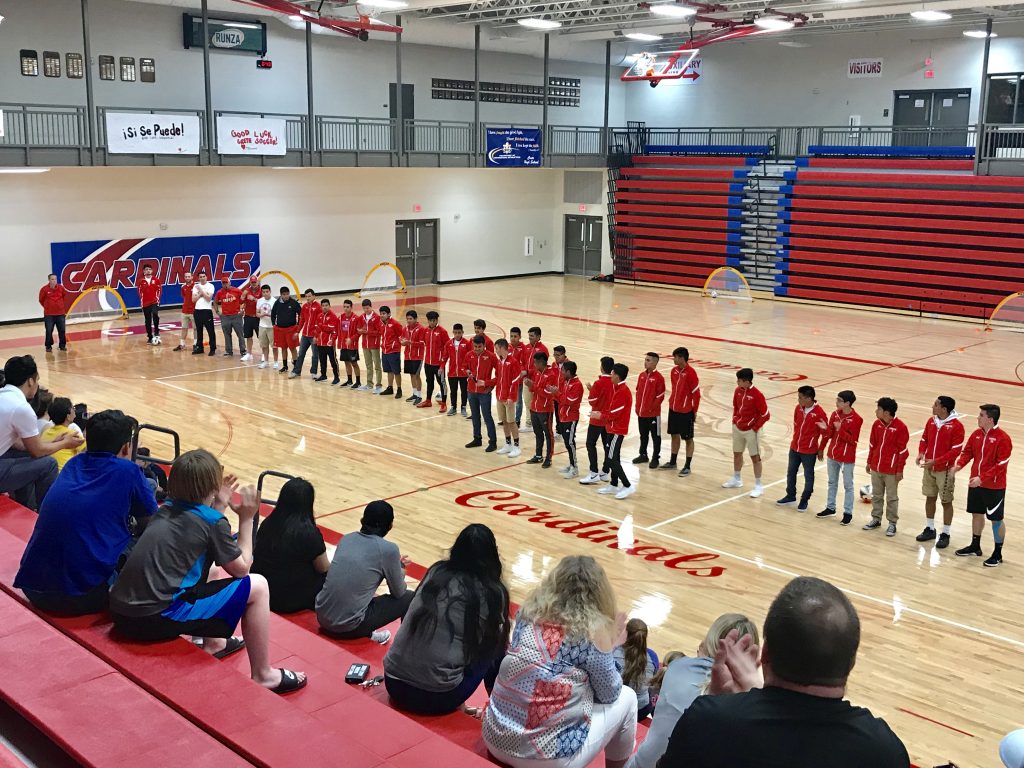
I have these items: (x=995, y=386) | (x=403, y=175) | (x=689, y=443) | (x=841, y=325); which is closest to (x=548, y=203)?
(x=403, y=175)

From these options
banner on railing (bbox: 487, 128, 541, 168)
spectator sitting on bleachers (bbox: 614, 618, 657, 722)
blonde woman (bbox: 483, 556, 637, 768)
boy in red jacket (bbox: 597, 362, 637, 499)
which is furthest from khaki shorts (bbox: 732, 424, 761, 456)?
banner on railing (bbox: 487, 128, 541, 168)

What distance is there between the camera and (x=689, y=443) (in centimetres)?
1291

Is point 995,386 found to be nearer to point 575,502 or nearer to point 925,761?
point 575,502

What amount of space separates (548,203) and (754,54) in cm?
847

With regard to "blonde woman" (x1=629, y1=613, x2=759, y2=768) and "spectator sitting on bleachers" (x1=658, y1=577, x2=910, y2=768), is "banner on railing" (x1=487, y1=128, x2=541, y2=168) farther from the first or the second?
"spectator sitting on bleachers" (x1=658, y1=577, x2=910, y2=768)

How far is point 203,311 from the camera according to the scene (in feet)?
66.0

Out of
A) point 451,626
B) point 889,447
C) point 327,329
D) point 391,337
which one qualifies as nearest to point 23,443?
point 451,626

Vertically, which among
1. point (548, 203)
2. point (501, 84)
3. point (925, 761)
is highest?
point (501, 84)

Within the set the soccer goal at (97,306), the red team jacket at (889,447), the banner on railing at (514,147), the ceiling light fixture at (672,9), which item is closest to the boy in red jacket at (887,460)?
the red team jacket at (889,447)

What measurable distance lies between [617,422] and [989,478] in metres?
4.06

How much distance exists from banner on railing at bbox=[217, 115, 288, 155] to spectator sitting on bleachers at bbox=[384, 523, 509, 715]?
2087 cm

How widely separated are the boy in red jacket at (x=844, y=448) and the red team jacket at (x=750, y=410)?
38.8 inches

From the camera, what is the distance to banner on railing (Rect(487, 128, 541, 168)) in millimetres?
29969

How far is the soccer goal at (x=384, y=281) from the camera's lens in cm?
3050
